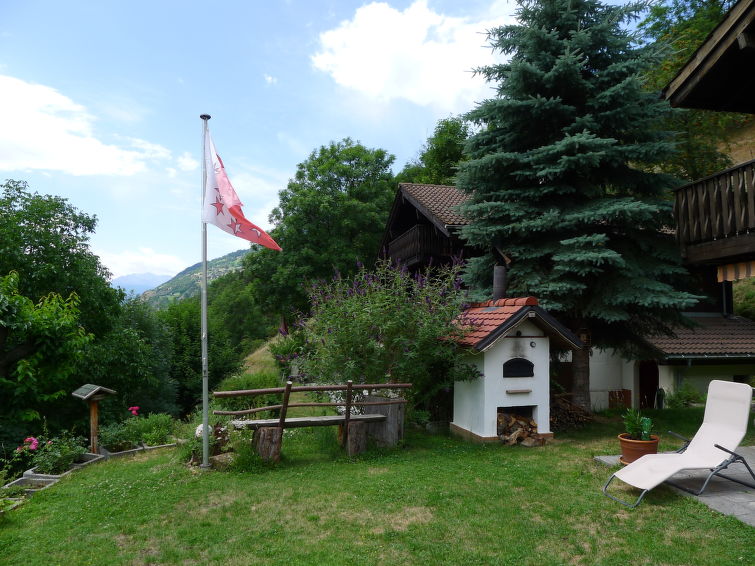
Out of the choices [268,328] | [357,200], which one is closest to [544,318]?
[357,200]

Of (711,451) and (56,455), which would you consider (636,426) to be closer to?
(711,451)

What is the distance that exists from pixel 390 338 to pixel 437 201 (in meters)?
8.90

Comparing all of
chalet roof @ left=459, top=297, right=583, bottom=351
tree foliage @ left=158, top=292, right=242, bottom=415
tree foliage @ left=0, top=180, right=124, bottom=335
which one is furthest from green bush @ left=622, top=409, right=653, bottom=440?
tree foliage @ left=158, top=292, right=242, bottom=415

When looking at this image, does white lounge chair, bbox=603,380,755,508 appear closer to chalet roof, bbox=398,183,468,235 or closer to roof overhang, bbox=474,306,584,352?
roof overhang, bbox=474,306,584,352

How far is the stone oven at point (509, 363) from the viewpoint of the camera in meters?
8.62

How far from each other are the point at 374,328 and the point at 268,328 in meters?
44.1

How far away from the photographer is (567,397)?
35.9 feet

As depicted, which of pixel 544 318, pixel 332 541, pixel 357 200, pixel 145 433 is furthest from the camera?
pixel 357 200

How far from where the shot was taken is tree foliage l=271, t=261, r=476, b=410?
896cm

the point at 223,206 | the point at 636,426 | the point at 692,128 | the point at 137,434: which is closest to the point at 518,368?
the point at 636,426

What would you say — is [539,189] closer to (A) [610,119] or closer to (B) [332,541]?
(A) [610,119]

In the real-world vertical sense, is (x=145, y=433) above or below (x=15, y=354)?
below

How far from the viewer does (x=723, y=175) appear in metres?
8.48

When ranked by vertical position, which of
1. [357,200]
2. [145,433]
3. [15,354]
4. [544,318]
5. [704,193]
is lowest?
[145,433]
